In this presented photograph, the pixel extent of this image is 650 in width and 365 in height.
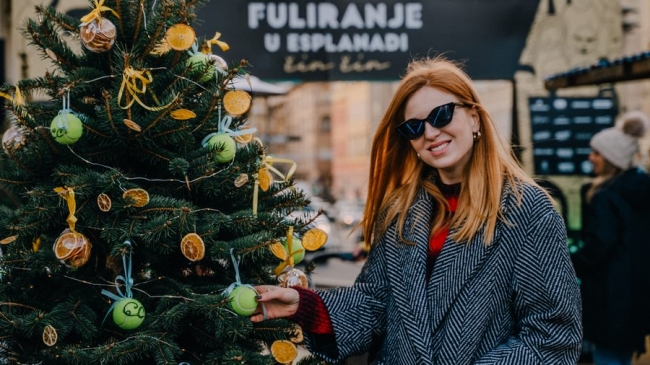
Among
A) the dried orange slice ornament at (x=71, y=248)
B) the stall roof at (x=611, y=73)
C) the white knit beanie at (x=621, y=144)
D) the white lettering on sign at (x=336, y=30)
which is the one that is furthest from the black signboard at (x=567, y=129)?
the dried orange slice ornament at (x=71, y=248)

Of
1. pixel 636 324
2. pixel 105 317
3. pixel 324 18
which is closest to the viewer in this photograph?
pixel 105 317

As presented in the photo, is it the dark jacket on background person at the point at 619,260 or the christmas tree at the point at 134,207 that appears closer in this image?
the christmas tree at the point at 134,207

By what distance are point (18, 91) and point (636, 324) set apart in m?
3.89

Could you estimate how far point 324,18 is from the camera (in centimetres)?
572

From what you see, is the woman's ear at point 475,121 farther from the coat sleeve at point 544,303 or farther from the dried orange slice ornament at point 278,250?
the dried orange slice ornament at point 278,250

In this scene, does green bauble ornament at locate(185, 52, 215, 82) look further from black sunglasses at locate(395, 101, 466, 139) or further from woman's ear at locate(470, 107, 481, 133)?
woman's ear at locate(470, 107, 481, 133)

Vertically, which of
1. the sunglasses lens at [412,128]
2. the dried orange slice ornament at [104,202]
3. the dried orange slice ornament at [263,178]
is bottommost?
the dried orange slice ornament at [104,202]

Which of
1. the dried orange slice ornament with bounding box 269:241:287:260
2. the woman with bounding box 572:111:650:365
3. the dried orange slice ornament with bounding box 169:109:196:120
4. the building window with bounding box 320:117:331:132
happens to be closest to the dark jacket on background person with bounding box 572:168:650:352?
the woman with bounding box 572:111:650:365

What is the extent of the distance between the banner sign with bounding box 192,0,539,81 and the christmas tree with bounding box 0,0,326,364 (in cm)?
393

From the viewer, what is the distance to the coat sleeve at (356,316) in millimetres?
1921

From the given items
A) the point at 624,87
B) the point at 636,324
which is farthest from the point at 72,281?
the point at 624,87

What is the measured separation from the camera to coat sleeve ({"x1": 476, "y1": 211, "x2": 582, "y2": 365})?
1.70 m

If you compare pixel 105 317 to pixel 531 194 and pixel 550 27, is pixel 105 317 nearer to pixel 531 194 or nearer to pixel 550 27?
pixel 531 194

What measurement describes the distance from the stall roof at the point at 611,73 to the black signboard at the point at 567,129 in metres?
1.05
